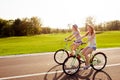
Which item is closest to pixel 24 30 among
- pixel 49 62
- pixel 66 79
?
pixel 49 62

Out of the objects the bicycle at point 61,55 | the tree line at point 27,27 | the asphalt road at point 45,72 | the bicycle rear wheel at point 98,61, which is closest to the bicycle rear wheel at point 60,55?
the bicycle at point 61,55

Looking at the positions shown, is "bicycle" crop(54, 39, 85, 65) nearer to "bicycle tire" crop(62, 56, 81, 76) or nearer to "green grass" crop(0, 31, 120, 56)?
Answer: "bicycle tire" crop(62, 56, 81, 76)

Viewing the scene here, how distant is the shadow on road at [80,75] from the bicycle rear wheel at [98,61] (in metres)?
0.24

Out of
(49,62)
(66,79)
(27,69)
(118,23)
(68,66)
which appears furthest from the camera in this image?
(118,23)

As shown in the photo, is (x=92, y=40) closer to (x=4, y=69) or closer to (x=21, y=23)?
(x=4, y=69)

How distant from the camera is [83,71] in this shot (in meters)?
10.2

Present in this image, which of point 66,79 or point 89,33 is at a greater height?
point 89,33

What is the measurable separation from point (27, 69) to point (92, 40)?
2.99 metres

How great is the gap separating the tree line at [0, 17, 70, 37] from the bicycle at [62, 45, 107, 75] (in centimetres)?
3742

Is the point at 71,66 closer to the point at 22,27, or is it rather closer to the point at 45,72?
the point at 45,72

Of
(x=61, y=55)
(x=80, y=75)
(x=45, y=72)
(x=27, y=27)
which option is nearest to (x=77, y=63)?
(x=80, y=75)

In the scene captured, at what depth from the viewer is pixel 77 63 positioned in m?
9.89

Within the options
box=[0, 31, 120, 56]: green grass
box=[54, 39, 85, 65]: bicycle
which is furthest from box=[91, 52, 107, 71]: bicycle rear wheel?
box=[0, 31, 120, 56]: green grass

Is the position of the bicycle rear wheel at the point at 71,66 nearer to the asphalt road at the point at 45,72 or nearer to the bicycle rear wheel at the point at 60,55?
the asphalt road at the point at 45,72
